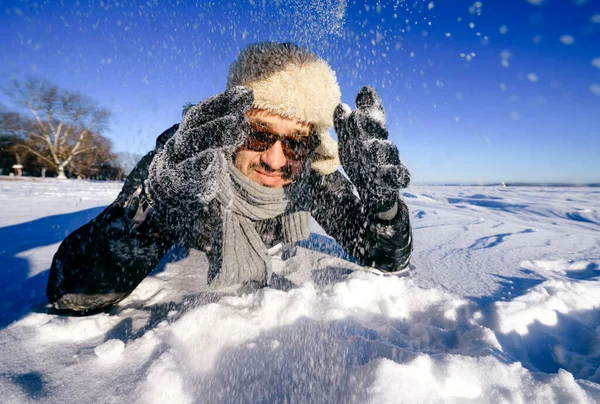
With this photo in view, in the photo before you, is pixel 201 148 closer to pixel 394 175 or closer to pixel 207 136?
pixel 207 136

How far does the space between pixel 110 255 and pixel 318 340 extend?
108 centimetres

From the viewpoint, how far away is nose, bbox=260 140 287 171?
5.73 feet

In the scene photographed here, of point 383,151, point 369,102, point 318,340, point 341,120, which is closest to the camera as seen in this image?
point 318,340

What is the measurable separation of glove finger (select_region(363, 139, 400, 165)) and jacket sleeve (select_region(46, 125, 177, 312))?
1.11 m

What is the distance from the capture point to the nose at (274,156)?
1745 mm

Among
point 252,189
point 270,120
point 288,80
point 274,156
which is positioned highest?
point 288,80

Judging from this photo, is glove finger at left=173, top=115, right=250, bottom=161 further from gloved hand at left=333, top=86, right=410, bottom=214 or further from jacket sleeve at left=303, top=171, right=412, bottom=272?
jacket sleeve at left=303, top=171, right=412, bottom=272

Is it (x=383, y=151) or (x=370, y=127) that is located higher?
(x=370, y=127)

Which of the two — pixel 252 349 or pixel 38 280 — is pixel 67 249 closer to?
pixel 38 280

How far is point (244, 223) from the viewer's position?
1.73m

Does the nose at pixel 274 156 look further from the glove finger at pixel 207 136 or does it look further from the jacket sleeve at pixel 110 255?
the jacket sleeve at pixel 110 255

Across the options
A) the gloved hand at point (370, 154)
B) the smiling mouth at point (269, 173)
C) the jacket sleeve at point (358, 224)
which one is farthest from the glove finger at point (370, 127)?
the smiling mouth at point (269, 173)

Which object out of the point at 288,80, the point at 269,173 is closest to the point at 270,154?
the point at 269,173

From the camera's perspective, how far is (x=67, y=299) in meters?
1.20
